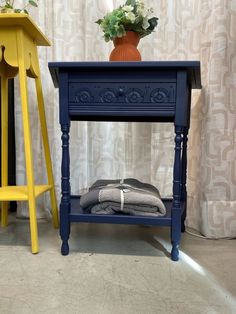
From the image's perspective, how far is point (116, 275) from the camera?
2.99ft

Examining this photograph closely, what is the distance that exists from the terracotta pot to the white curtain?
27cm

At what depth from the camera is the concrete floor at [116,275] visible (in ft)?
2.48

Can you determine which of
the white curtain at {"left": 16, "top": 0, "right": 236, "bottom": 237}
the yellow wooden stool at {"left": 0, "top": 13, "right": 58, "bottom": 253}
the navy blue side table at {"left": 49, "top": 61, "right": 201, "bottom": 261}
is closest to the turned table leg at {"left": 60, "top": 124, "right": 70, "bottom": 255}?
the navy blue side table at {"left": 49, "top": 61, "right": 201, "bottom": 261}

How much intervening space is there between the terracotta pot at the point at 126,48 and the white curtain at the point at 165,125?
0.27 metres

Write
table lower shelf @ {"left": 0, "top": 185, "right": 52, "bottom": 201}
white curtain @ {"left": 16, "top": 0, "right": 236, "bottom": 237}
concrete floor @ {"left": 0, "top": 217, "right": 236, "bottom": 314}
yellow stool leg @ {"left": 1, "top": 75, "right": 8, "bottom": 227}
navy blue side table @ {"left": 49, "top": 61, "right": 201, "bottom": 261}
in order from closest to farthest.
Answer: concrete floor @ {"left": 0, "top": 217, "right": 236, "bottom": 314}, navy blue side table @ {"left": 49, "top": 61, "right": 201, "bottom": 261}, table lower shelf @ {"left": 0, "top": 185, "right": 52, "bottom": 201}, white curtain @ {"left": 16, "top": 0, "right": 236, "bottom": 237}, yellow stool leg @ {"left": 1, "top": 75, "right": 8, "bottom": 227}

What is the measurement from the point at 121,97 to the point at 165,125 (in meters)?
0.45

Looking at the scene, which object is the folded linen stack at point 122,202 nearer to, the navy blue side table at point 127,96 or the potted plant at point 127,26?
the navy blue side table at point 127,96

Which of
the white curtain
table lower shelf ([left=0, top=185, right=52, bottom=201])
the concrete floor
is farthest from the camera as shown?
the white curtain

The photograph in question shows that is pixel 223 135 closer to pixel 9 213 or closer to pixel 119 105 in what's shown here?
pixel 119 105

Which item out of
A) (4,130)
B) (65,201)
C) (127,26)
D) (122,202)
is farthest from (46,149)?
(127,26)

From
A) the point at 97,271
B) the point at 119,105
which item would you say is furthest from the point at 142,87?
the point at 97,271

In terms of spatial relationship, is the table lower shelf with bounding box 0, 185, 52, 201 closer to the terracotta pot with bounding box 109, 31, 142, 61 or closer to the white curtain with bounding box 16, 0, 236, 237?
the white curtain with bounding box 16, 0, 236, 237

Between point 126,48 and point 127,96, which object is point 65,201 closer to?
point 127,96

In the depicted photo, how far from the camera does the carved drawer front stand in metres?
0.98
